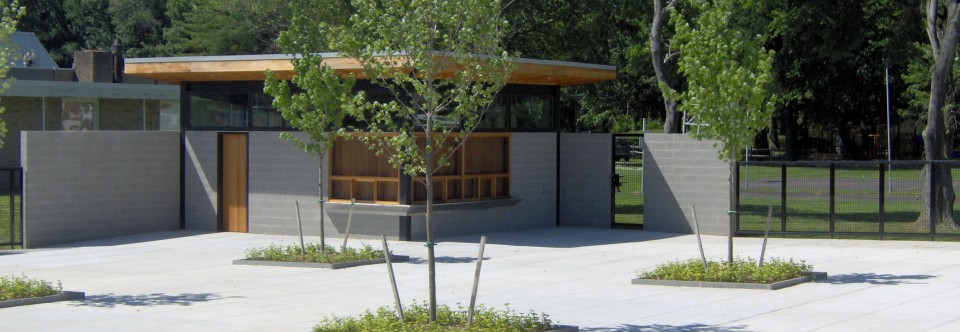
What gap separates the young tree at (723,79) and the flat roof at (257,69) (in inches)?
252

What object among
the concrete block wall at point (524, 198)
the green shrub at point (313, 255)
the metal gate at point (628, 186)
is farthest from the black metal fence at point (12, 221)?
the metal gate at point (628, 186)

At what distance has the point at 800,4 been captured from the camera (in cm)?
3206

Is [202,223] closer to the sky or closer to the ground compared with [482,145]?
Result: closer to the ground

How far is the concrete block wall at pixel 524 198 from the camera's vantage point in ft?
75.8

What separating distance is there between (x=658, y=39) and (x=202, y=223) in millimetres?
12772

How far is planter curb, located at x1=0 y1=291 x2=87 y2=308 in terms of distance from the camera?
13523mm

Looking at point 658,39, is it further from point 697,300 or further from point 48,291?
point 48,291

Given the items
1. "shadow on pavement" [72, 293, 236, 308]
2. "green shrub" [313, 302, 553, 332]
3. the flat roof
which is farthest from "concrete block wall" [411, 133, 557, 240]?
"green shrub" [313, 302, 553, 332]

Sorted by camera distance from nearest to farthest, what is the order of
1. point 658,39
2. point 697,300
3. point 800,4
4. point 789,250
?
point 697,300 < point 789,250 < point 658,39 < point 800,4

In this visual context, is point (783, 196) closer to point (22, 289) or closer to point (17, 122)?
point (22, 289)

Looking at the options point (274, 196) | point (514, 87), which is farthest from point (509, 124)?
point (274, 196)

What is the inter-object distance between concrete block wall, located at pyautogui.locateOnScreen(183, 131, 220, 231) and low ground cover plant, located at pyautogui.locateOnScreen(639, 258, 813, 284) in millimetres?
11728

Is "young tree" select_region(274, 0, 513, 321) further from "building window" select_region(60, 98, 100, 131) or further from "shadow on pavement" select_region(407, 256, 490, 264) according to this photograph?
"building window" select_region(60, 98, 100, 131)

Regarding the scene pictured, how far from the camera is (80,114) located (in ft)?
117
